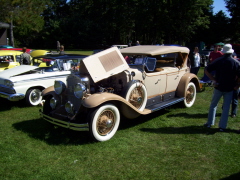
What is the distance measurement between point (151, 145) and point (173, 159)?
595mm

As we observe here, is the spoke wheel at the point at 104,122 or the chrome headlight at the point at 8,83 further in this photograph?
the chrome headlight at the point at 8,83

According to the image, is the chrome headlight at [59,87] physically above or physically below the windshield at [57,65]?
below

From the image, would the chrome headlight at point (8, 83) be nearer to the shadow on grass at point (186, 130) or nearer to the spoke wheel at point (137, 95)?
the spoke wheel at point (137, 95)

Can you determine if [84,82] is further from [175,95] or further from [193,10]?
[193,10]

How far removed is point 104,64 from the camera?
491cm

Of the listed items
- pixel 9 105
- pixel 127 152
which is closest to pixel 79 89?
pixel 127 152

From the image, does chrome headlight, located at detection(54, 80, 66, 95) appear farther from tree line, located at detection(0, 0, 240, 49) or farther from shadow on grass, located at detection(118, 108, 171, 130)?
tree line, located at detection(0, 0, 240, 49)

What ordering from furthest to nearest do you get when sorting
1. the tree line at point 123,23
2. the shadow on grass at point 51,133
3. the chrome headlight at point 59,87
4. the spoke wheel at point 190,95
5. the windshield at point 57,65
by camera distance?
1. the tree line at point 123,23
2. the windshield at point 57,65
3. the spoke wheel at point 190,95
4. the chrome headlight at point 59,87
5. the shadow on grass at point 51,133

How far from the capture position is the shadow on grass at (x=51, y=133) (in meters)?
4.54

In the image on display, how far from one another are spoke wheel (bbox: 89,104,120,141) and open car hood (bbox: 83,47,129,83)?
25.0 inches

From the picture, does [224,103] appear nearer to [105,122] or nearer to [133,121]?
[133,121]

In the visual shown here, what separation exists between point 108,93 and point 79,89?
1.81 ft

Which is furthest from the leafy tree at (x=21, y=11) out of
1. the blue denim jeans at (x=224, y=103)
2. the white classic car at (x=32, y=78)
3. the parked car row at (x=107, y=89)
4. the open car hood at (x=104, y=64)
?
the blue denim jeans at (x=224, y=103)

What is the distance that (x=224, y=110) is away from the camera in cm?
488
